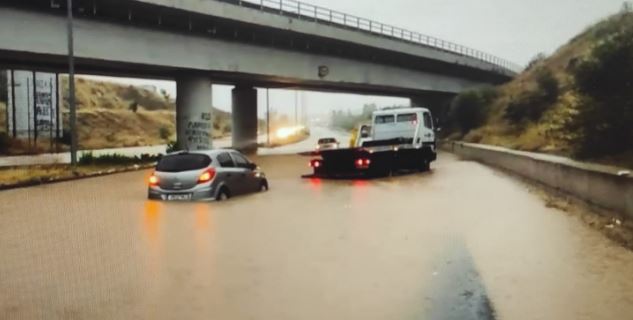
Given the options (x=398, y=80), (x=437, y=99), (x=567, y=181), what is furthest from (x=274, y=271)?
(x=437, y=99)

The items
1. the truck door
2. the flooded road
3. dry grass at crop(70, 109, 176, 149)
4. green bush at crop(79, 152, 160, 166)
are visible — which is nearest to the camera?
the flooded road

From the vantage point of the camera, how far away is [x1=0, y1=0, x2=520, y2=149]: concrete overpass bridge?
2744 centimetres

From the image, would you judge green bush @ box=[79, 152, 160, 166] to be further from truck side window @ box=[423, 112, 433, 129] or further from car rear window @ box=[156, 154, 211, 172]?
car rear window @ box=[156, 154, 211, 172]

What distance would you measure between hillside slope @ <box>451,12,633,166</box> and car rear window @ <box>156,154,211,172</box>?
11.2m

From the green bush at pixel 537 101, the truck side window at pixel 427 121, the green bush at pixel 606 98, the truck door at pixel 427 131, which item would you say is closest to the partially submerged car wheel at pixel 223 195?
the green bush at pixel 606 98

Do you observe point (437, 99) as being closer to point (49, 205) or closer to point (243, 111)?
point (243, 111)

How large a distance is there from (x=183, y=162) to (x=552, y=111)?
31.3m

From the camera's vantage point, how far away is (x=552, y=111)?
4097cm

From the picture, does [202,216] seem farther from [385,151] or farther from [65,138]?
[65,138]

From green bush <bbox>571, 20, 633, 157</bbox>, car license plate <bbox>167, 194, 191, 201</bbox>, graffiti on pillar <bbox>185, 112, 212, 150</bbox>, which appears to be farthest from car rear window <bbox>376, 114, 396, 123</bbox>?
car license plate <bbox>167, 194, 191, 201</bbox>

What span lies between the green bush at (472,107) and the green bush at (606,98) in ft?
124

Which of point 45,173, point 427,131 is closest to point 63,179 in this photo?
point 45,173

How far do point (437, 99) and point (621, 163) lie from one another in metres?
53.1

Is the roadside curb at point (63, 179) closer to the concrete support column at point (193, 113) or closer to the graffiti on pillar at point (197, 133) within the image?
the graffiti on pillar at point (197, 133)
